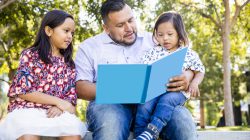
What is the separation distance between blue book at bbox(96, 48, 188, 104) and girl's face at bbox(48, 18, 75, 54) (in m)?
0.74

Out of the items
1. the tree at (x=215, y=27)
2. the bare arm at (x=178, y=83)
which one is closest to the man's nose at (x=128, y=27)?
the bare arm at (x=178, y=83)

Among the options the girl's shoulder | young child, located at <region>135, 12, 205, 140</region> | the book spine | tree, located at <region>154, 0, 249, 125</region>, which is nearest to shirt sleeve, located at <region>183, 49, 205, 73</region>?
young child, located at <region>135, 12, 205, 140</region>

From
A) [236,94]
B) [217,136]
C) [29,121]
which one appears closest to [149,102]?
[29,121]

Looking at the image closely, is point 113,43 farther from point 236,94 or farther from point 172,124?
point 236,94

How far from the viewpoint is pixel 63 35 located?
3.35 m

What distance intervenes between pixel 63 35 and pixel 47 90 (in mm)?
433

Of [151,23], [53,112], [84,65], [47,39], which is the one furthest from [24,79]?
[151,23]

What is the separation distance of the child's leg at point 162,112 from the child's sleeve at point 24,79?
88 cm

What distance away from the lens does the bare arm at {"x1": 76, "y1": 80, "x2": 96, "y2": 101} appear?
3368mm

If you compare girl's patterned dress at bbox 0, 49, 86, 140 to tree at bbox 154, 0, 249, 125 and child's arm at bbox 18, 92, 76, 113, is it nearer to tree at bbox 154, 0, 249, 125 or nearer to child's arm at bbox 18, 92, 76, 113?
child's arm at bbox 18, 92, 76, 113

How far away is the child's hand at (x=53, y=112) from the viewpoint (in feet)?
Result: 10.2

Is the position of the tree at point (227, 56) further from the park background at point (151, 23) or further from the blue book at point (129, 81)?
the blue book at point (129, 81)

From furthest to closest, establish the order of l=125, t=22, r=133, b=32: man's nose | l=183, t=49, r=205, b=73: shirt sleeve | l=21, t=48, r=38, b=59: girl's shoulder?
l=125, t=22, r=133, b=32: man's nose < l=183, t=49, r=205, b=73: shirt sleeve < l=21, t=48, r=38, b=59: girl's shoulder

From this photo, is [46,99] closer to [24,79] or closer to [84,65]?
[24,79]
